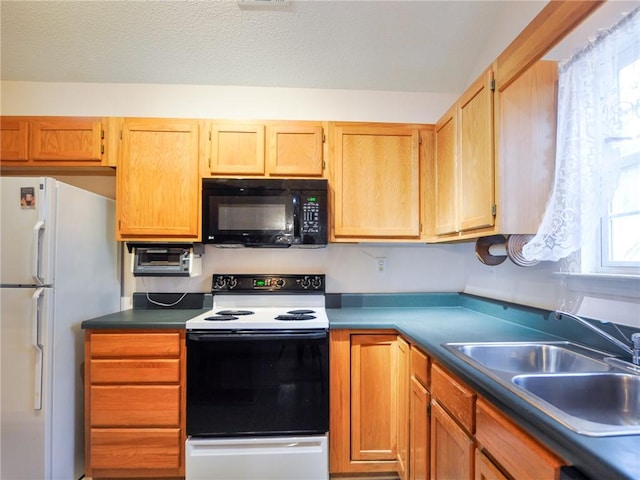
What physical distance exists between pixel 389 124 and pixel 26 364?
2.47m

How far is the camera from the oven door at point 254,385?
5.72 feet

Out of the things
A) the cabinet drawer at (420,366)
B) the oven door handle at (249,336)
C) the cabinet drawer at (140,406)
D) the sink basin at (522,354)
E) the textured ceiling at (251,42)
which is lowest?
the cabinet drawer at (140,406)

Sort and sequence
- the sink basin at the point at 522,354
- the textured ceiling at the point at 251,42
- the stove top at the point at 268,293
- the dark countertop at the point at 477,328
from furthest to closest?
1. the stove top at the point at 268,293
2. the textured ceiling at the point at 251,42
3. the sink basin at the point at 522,354
4. the dark countertop at the point at 477,328

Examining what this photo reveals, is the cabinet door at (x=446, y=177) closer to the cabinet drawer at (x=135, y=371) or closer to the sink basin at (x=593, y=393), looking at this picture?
the sink basin at (x=593, y=393)

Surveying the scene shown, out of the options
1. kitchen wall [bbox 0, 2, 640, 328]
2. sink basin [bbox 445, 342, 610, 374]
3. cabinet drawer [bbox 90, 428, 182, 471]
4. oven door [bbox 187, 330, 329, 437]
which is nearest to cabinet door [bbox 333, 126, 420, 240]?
kitchen wall [bbox 0, 2, 640, 328]

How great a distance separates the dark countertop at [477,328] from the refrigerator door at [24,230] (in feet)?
1.27

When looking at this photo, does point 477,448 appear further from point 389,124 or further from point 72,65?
point 72,65

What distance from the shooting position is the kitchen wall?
2281 mm

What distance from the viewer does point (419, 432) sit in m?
1.48

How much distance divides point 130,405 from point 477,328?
193cm

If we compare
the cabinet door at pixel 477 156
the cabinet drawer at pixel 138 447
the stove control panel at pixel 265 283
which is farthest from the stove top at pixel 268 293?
the cabinet door at pixel 477 156

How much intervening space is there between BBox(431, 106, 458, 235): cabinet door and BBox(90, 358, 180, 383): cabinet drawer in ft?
5.74

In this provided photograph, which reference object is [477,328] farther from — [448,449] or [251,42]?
[251,42]

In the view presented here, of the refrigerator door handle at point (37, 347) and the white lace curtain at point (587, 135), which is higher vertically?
the white lace curtain at point (587, 135)
